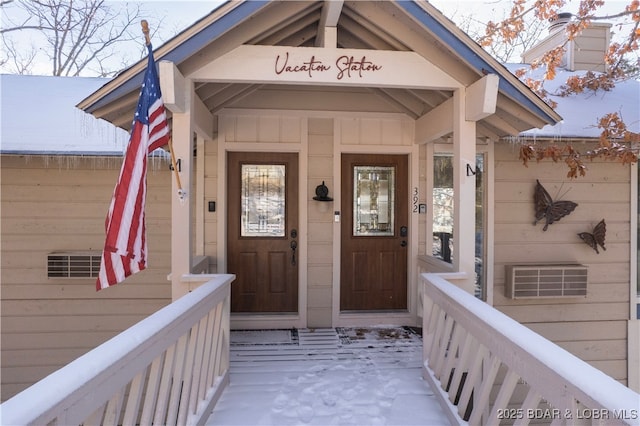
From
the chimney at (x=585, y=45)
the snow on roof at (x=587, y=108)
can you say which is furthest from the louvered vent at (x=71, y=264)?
the chimney at (x=585, y=45)

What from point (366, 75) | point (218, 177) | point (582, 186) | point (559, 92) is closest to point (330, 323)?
point (218, 177)

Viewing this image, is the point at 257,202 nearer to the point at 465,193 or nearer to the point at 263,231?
the point at 263,231

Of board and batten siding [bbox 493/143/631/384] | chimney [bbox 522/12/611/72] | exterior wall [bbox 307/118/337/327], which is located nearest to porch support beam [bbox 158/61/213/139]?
exterior wall [bbox 307/118/337/327]

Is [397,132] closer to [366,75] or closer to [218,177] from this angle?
[366,75]

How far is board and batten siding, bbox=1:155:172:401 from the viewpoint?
4.26 metres

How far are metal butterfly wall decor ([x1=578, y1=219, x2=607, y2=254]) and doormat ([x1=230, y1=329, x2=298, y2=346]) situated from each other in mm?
3429

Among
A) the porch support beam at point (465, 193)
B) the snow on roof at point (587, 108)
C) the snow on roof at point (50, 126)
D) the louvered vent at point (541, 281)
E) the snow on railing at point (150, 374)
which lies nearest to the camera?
the snow on railing at point (150, 374)

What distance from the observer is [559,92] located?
5.01m

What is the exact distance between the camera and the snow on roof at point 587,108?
410 centimetres

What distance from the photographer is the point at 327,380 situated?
295cm

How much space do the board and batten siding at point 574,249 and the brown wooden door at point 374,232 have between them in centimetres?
109

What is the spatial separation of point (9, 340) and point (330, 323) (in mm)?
3478

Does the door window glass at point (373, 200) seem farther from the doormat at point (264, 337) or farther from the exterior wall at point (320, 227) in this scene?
the doormat at point (264, 337)

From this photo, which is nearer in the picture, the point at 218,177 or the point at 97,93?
the point at 97,93
